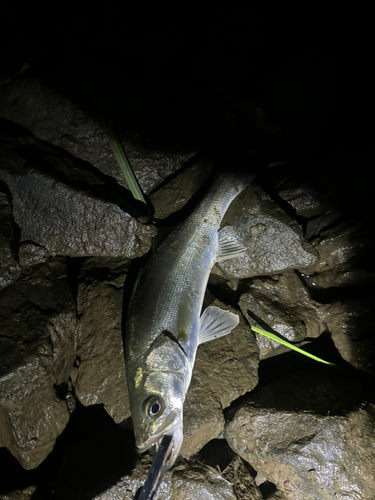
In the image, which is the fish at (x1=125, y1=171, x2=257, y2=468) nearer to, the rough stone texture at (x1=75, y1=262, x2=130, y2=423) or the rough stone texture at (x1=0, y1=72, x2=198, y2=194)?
the rough stone texture at (x1=75, y1=262, x2=130, y2=423)

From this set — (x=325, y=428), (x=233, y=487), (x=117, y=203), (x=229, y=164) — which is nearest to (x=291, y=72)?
(x=229, y=164)

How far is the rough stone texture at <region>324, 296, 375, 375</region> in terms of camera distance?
3.28 m

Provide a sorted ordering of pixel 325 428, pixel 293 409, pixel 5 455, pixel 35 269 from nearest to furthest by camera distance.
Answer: pixel 325 428
pixel 293 409
pixel 5 455
pixel 35 269

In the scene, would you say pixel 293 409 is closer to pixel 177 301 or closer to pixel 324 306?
pixel 324 306

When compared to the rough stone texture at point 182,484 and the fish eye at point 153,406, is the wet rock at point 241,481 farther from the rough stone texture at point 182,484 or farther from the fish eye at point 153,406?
the fish eye at point 153,406

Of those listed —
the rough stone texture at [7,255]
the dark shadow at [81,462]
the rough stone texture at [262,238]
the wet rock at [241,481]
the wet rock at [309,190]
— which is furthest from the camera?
the wet rock at [309,190]

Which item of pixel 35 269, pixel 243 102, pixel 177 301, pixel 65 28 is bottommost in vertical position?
pixel 177 301

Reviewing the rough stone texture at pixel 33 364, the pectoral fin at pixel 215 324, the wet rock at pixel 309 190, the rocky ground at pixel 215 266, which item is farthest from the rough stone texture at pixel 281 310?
the rough stone texture at pixel 33 364

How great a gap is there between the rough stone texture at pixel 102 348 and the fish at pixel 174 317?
17.2 inches

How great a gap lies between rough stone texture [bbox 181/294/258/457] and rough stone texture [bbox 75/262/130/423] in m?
0.73

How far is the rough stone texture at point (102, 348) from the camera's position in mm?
3199

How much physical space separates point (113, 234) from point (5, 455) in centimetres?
281

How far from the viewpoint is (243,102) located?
4062 mm

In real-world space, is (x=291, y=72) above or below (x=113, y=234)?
above
